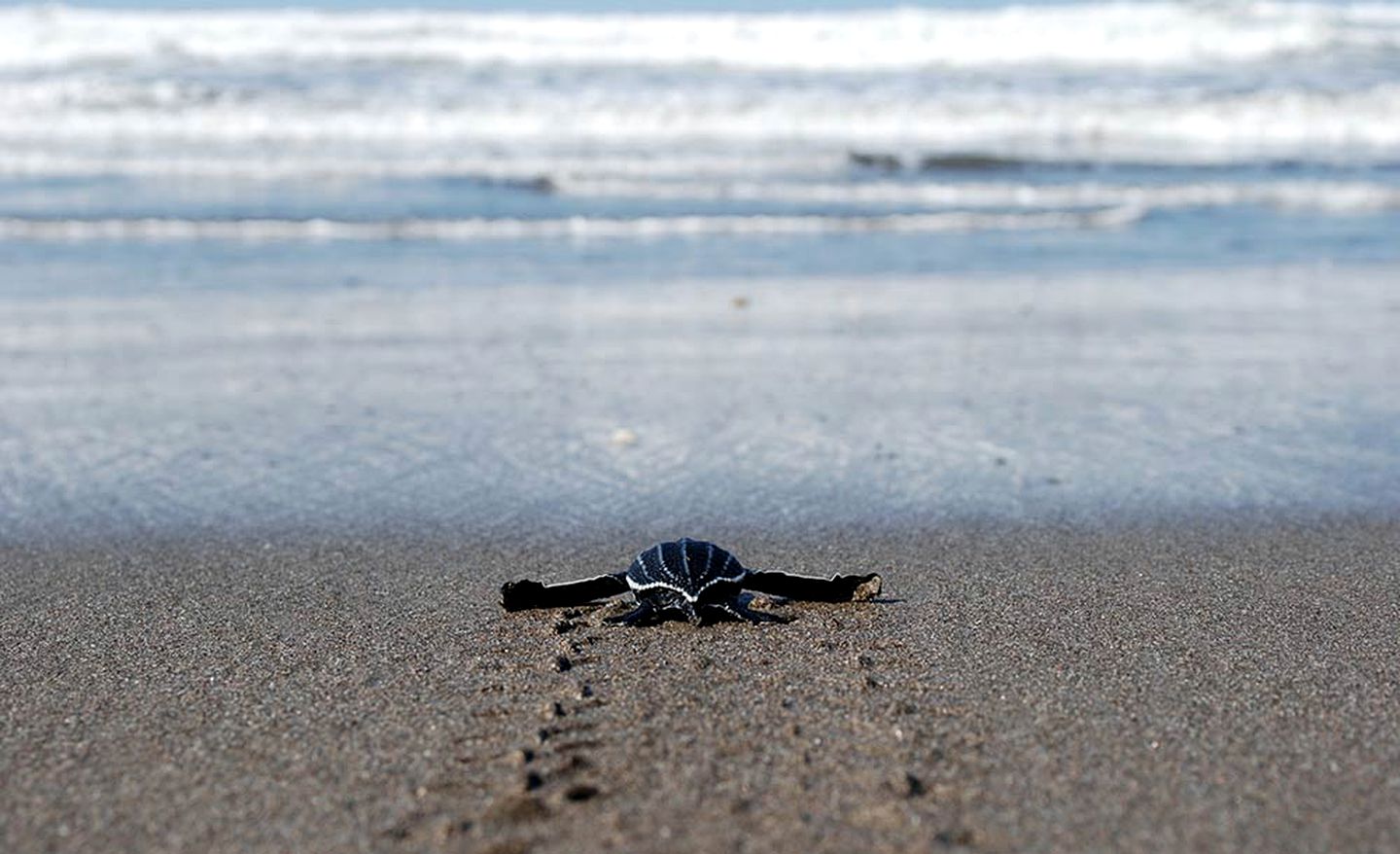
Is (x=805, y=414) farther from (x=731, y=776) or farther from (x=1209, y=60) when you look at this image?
(x=1209, y=60)

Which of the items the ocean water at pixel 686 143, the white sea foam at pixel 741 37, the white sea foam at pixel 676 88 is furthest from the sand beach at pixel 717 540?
the white sea foam at pixel 741 37

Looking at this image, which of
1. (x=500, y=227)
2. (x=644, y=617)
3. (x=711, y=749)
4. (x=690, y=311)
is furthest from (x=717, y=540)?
(x=500, y=227)

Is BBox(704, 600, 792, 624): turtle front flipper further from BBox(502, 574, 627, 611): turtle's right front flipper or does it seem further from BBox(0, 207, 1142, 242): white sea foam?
BBox(0, 207, 1142, 242): white sea foam

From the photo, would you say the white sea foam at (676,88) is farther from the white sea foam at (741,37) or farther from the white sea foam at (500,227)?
the white sea foam at (500,227)

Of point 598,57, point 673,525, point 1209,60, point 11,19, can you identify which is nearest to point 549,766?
point 673,525

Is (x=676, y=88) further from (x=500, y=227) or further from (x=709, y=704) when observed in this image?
(x=709, y=704)
